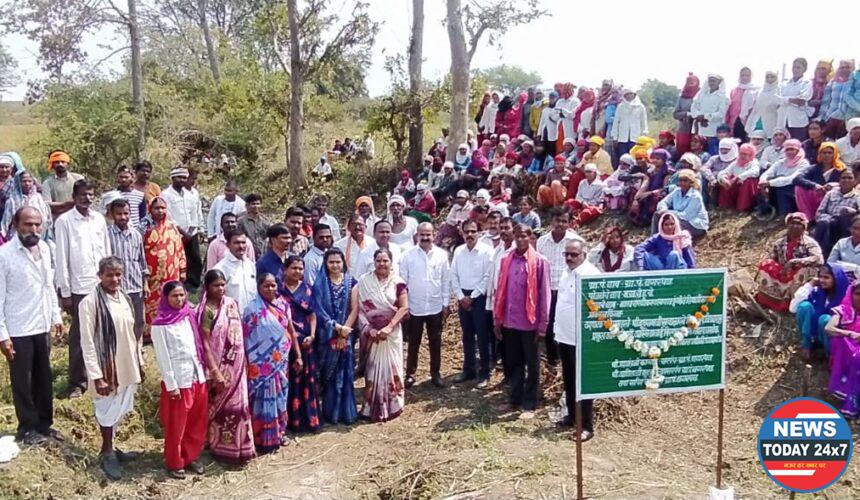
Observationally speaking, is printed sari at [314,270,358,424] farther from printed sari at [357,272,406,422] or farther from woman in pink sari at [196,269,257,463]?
woman in pink sari at [196,269,257,463]

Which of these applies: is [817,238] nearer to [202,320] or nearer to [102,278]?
[202,320]

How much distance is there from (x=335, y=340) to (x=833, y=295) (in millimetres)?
4445

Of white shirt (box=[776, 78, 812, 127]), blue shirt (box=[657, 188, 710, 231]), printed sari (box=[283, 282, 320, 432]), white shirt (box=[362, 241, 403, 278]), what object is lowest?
printed sari (box=[283, 282, 320, 432])

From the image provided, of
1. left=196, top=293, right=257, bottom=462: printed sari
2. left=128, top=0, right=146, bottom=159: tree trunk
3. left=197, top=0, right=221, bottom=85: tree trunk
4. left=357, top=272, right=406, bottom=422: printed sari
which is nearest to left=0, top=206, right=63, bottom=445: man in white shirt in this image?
left=196, top=293, right=257, bottom=462: printed sari

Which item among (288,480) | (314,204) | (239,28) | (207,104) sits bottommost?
(288,480)

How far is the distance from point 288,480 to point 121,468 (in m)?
1.25

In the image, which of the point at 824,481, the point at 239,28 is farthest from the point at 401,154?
the point at 239,28

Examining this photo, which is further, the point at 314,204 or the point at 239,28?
the point at 239,28

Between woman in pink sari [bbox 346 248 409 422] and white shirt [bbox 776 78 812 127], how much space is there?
6.26 m

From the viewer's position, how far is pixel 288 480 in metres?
5.27

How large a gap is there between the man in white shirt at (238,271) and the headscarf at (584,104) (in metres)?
7.39

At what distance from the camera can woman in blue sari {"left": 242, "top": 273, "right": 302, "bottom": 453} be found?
5445 millimetres

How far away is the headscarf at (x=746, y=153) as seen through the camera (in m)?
8.77

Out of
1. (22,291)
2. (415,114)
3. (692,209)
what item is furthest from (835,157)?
(415,114)
